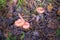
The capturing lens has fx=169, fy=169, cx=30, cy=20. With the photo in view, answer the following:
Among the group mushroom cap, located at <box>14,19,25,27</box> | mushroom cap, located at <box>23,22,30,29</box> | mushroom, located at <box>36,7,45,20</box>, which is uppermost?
mushroom, located at <box>36,7,45,20</box>

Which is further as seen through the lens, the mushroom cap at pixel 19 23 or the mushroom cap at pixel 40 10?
the mushroom cap at pixel 40 10

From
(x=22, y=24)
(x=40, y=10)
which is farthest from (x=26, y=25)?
(x=40, y=10)

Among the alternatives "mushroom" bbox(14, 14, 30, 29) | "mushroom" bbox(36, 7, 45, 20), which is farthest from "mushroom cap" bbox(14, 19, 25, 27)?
"mushroom" bbox(36, 7, 45, 20)

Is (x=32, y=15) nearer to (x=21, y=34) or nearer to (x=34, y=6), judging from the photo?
(x=34, y=6)

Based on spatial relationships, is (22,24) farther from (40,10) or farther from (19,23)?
(40,10)

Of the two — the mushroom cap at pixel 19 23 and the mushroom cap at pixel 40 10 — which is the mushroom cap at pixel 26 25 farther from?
the mushroom cap at pixel 40 10

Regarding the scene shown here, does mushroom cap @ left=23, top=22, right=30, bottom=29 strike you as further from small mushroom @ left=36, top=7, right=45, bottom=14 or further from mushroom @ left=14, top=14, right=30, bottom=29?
small mushroom @ left=36, top=7, right=45, bottom=14

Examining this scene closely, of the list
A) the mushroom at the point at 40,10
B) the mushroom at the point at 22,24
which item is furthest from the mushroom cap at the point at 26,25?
the mushroom at the point at 40,10

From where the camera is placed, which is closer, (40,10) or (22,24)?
(22,24)

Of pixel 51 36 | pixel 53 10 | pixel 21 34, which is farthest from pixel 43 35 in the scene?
pixel 53 10

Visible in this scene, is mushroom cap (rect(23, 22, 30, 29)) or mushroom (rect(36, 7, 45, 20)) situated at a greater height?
mushroom (rect(36, 7, 45, 20))

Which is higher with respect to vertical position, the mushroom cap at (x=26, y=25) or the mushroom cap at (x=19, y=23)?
the mushroom cap at (x=19, y=23)
